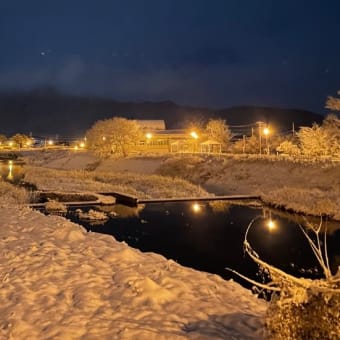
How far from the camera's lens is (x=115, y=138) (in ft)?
215

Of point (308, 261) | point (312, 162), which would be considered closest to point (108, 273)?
point (308, 261)

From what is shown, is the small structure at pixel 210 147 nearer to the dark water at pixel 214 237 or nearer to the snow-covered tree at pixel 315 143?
the snow-covered tree at pixel 315 143

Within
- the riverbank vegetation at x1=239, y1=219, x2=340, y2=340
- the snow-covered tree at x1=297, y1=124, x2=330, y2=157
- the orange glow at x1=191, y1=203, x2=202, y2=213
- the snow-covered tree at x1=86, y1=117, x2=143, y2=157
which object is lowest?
the orange glow at x1=191, y1=203, x2=202, y2=213

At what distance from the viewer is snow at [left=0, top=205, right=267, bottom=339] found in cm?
630

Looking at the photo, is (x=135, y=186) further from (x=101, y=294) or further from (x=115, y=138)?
(x=115, y=138)

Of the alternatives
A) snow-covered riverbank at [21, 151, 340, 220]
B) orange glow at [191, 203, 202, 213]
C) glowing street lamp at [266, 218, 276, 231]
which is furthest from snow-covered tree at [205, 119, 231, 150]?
glowing street lamp at [266, 218, 276, 231]

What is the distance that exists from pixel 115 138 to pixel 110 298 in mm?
58770

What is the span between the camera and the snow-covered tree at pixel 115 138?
216ft

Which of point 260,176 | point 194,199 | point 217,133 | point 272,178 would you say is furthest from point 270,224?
point 217,133

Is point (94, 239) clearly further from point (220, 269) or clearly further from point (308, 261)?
point (308, 261)

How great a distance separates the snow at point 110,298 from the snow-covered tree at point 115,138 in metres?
53.4

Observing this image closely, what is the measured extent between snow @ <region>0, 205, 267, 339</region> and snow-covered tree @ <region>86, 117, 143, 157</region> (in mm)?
53446

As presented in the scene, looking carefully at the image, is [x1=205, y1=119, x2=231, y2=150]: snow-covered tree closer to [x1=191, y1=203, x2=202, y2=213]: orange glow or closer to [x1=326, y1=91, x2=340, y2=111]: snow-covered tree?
[x1=326, y1=91, x2=340, y2=111]: snow-covered tree

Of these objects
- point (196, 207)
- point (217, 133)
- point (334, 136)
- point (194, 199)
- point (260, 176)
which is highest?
point (217, 133)
